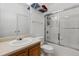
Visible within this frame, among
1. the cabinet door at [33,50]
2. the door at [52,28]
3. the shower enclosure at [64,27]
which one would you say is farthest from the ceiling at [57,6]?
the cabinet door at [33,50]

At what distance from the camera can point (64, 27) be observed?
284 centimetres

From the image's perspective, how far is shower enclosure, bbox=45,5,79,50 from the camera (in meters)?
2.56

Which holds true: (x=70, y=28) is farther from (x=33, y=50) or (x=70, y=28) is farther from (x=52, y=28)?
(x=33, y=50)

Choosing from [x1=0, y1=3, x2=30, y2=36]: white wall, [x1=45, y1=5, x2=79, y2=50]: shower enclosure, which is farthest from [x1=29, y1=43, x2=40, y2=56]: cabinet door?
[x1=45, y1=5, x2=79, y2=50]: shower enclosure

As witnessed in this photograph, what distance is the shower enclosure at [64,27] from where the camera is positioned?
2.56m

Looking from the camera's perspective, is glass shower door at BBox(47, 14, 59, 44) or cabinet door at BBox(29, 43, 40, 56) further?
glass shower door at BBox(47, 14, 59, 44)

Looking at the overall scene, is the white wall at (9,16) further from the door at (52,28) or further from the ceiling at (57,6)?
the door at (52,28)

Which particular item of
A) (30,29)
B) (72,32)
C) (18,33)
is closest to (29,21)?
(30,29)

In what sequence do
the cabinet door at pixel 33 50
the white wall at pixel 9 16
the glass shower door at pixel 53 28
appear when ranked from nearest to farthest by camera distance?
the cabinet door at pixel 33 50
the white wall at pixel 9 16
the glass shower door at pixel 53 28

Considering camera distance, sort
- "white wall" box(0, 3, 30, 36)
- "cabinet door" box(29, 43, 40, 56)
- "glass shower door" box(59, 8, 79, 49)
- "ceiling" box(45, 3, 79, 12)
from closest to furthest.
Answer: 1. "cabinet door" box(29, 43, 40, 56)
2. "white wall" box(0, 3, 30, 36)
3. "glass shower door" box(59, 8, 79, 49)
4. "ceiling" box(45, 3, 79, 12)

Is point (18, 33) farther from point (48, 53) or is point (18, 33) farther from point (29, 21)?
point (48, 53)

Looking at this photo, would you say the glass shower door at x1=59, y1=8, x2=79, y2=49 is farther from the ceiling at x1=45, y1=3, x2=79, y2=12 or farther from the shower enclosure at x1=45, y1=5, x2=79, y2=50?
the ceiling at x1=45, y1=3, x2=79, y2=12

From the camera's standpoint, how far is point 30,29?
8.50 ft

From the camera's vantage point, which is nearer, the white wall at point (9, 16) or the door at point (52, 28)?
the white wall at point (9, 16)
